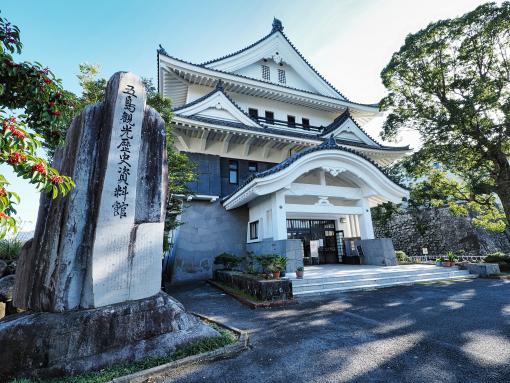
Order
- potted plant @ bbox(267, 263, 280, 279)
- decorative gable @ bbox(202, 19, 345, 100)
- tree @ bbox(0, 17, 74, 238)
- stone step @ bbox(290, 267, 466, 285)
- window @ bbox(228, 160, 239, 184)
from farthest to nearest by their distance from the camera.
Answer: decorative gable @ bbox(202, 19, 345, 100), window @ bbox(228, 160, 239, 184), stone step @ bbox(290, 267, 466, 285), potted plant @ bbox(267, 263, 280, 279), tree @ bbox(0, 17, 74, 238)

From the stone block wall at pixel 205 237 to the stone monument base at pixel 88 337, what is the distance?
310 inches

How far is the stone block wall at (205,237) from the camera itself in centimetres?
1153

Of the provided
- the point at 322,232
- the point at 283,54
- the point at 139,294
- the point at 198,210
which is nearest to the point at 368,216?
the point at 322,232

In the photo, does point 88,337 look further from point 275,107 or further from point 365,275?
point 275,107

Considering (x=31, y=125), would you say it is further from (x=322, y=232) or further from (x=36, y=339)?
(x=322, y=232)

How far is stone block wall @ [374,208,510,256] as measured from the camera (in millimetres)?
16958

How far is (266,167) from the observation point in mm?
14492

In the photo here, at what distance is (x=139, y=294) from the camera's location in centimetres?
380

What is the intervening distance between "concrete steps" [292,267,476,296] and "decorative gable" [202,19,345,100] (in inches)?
542

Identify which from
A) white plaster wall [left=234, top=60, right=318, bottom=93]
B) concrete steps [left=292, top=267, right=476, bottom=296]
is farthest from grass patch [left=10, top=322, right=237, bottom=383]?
white plaster wall [left=234, top=60, right=318, bottom=93]

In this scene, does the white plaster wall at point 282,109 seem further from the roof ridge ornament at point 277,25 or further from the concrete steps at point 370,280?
the concrete steps at point 370,280

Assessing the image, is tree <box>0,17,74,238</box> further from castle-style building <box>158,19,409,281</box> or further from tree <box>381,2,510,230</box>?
tree <box>381,2,510,230</box>

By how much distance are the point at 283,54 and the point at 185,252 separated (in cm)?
1505

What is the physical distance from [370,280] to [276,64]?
1562 cm
